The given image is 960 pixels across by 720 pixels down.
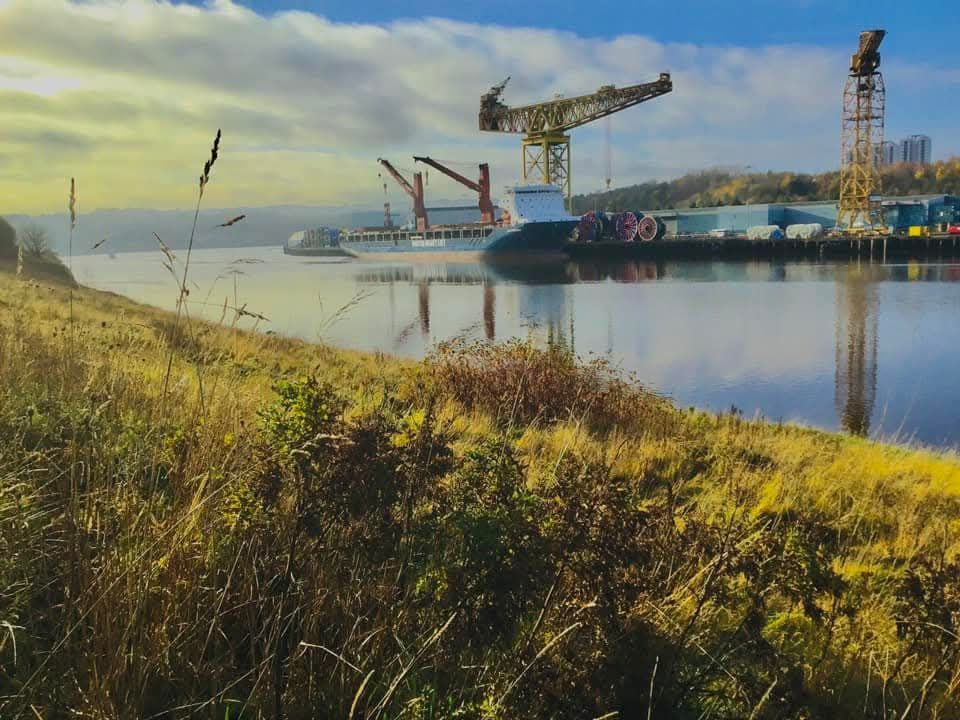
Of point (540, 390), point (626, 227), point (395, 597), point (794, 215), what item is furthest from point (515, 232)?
point (395, 597)

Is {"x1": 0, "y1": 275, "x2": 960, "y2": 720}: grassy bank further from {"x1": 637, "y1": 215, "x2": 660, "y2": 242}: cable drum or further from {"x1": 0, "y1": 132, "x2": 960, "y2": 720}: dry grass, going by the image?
{"x1": 637, "y1": 215, "x2": 660, "y2": 242}: cable drum

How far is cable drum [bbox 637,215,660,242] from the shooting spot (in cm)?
6068

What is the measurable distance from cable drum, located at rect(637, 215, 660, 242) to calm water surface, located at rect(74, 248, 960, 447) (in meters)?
20.7

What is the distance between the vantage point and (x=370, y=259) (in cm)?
7750

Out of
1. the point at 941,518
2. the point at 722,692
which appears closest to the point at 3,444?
the point at 722,692

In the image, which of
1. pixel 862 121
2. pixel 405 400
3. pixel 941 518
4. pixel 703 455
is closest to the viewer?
pixel 941 518

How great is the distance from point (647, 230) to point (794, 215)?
53.4 ft

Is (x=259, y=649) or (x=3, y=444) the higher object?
(x=3, y=444)

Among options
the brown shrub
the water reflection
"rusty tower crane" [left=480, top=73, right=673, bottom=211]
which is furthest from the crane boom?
the brown shrub

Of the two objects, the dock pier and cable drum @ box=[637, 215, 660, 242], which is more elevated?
cable drum @ box=[637, 215, 660, 242]

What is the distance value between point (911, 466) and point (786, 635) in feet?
14.6

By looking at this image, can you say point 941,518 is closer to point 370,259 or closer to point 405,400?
point 405,400

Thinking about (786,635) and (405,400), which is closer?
(786,635)

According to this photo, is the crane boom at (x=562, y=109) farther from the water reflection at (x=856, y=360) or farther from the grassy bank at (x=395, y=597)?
the grassy bank at (x=395, y=597)
